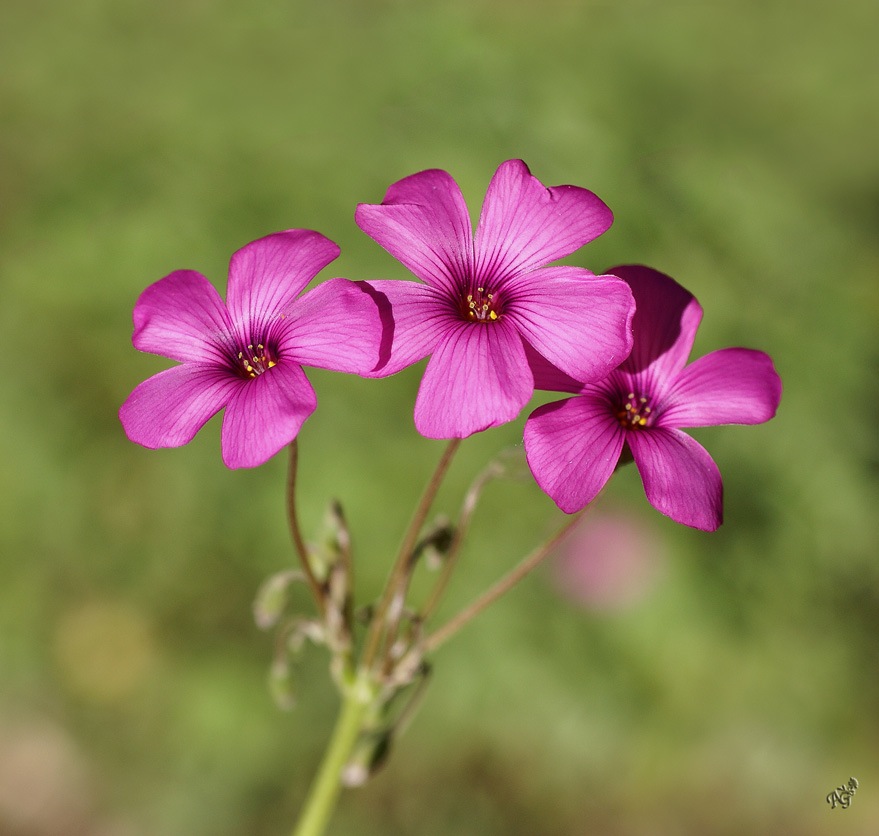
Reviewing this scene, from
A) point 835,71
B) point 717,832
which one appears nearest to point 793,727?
point 717,832

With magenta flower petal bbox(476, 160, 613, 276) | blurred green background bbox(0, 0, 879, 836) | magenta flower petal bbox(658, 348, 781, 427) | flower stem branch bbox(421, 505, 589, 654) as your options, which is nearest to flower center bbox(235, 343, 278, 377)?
magenta flower petal bbox(476, 160, 613, 276)

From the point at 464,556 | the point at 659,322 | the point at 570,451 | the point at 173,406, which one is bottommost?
the point at 464,556

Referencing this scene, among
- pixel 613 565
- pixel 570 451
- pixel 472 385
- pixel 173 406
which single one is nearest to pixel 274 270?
pixel 173 406

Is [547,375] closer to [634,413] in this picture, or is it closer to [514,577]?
[634,413]

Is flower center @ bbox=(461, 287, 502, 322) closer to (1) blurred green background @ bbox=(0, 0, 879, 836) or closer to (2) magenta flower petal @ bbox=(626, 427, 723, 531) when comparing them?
(2) magenta flower petal @ bbox=(626, 427, 723, 531)

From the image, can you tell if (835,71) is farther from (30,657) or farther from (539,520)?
(30,657)
